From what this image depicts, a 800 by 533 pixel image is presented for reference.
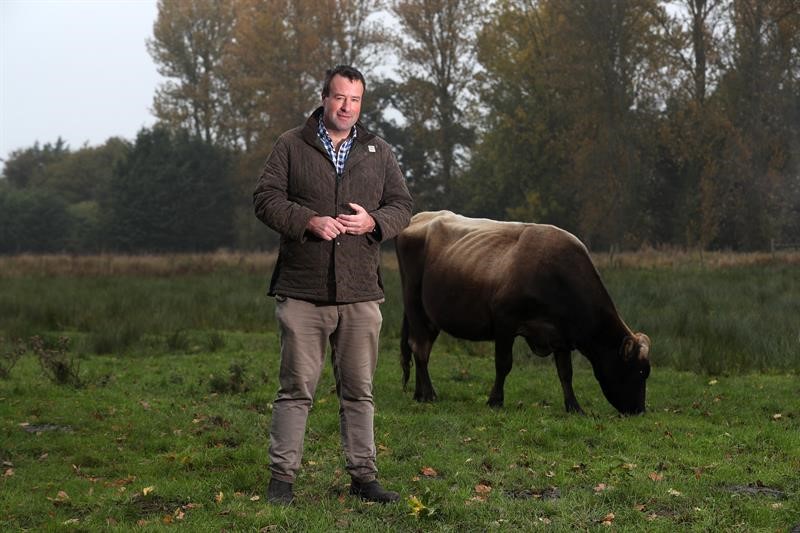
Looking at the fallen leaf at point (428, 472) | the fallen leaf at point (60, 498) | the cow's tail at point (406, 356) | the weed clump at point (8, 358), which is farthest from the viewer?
the weed clump at point (8, 358)

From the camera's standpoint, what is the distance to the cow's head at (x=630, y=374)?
796cm

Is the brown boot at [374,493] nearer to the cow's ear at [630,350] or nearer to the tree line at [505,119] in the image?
the cow's ear at [630,350]

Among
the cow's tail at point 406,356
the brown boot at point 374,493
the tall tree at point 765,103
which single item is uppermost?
the tall tree at point 765,103

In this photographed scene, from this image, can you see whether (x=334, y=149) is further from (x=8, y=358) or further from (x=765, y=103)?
(x=765, y=103)

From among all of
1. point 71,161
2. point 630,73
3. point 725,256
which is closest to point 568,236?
point 725,256

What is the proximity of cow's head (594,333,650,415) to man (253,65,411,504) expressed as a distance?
3469 millimetres

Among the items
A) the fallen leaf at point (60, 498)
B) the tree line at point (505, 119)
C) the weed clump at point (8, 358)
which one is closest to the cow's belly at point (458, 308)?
the fallen leaf at point (60, 498)

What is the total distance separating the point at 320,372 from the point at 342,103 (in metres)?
1.44

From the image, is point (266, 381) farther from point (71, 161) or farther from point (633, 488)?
point (71, 161)

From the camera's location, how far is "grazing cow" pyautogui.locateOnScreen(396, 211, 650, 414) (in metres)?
8.10

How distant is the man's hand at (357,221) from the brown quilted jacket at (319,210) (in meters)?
0.06

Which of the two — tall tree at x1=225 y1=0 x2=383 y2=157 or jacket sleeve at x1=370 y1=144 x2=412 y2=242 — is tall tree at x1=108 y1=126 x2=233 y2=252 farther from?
jacket sleeve at x1=370 y1=144 x2=412 y2=242

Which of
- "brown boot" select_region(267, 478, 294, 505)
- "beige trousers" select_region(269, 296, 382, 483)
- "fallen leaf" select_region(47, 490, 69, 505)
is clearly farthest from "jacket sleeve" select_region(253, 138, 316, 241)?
"fallen leaf" select_region(47, 490, 69, 505)

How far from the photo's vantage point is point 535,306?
825 cm
